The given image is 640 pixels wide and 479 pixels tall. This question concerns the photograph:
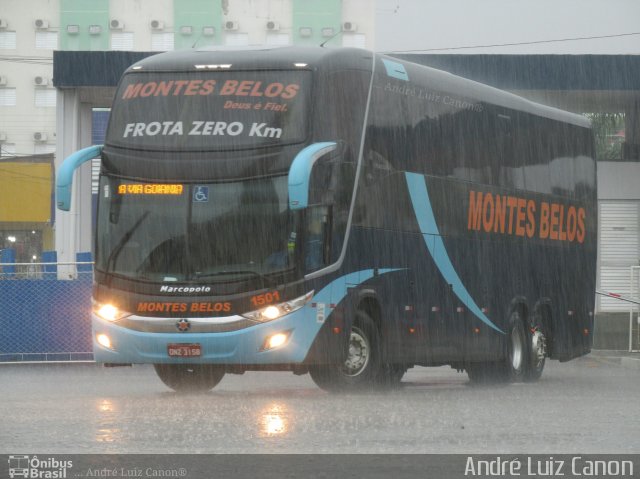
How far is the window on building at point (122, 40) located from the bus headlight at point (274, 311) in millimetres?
81619

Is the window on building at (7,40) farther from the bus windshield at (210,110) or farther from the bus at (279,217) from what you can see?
the bus windshield at (210,110)

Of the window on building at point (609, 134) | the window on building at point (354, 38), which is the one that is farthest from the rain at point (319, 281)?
the window on building at point (354, 38)

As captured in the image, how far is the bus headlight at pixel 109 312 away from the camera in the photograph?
54.2 ft

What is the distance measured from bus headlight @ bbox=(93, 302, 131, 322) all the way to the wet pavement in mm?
886

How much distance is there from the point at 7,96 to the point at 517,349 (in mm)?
81896

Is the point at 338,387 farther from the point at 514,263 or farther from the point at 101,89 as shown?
the point at 101,89

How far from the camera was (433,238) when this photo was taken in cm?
1859

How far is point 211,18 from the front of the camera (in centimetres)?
9562

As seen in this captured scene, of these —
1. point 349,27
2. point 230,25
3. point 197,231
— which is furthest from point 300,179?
point 230,25

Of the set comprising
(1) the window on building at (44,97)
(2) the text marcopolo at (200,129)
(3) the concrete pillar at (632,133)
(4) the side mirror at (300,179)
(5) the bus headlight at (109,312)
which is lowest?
(5) the bus headlight at (109,312)

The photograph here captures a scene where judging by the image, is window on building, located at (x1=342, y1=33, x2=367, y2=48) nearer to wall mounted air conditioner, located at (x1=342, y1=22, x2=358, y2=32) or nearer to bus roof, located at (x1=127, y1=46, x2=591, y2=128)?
wall mounted air conditioner, located at (x1=342, y1=22, x2=358, y2=32)

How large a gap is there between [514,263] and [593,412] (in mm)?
6535

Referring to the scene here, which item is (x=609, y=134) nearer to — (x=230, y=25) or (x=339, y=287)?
(x=339, y=287)

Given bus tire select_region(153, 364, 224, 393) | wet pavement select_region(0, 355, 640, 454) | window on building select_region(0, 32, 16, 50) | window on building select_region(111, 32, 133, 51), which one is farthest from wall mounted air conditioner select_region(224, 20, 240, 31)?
bus tire select_region(153, 364, 224, 393)
